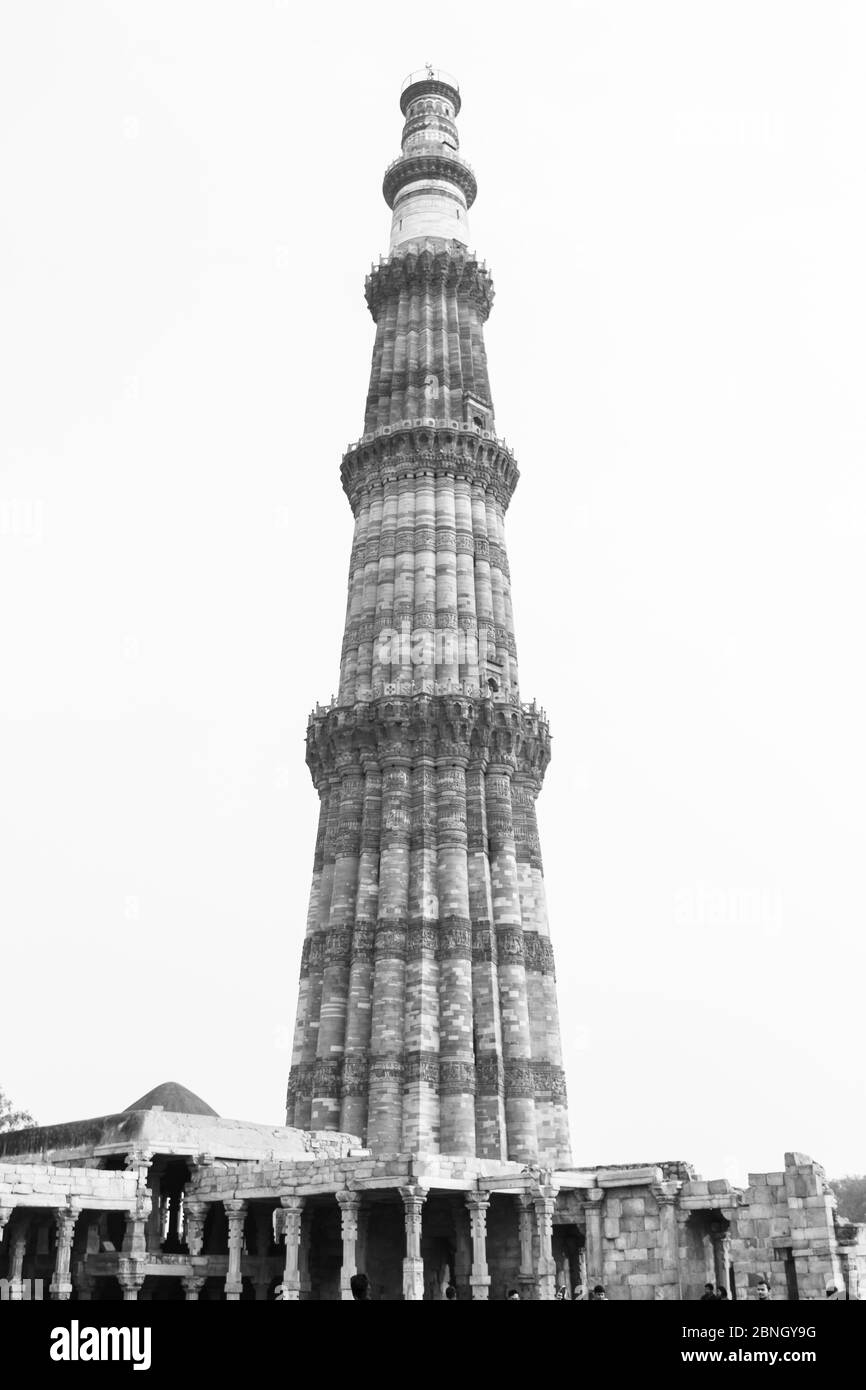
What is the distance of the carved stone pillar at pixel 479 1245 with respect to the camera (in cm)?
2994

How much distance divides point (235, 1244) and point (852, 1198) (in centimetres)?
7369

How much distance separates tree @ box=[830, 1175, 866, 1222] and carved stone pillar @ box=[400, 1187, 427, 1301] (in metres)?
62.6

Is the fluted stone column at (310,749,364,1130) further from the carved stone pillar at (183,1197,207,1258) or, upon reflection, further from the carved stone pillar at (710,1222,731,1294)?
the carved stone pillar at (710,1222,731,1294)

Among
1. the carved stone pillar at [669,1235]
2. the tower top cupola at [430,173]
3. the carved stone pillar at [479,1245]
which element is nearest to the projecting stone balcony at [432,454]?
the tower top cupola at [430,173]

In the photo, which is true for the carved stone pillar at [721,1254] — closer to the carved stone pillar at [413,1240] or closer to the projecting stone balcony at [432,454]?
the carved stone pillar at [413,1240]

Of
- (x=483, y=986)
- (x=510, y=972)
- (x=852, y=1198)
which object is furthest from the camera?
(x=852, y=1198)

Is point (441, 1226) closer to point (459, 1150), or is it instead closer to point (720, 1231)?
point (459, 1150)

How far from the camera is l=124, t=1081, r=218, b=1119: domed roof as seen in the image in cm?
3794

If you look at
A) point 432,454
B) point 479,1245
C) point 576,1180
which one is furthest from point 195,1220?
point 432,454

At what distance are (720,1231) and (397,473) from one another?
34.9 meters

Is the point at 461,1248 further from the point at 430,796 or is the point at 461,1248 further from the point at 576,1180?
the point at 430,796

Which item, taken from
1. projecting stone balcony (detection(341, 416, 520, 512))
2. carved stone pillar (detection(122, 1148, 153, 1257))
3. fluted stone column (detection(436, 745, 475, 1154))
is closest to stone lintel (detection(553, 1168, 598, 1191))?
fluted stone column (detection(436, 745, 475, 1154))

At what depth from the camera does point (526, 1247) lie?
30656mm
